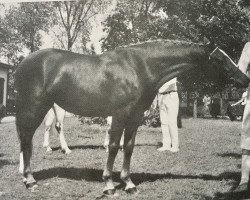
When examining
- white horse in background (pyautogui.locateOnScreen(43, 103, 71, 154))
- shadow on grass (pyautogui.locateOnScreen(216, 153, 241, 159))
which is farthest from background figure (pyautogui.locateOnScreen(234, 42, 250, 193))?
white horse in background (pyautogui.locateOnScreen(43, 103, 71, 154))

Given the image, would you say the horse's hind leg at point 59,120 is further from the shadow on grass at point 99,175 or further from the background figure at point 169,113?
the background figure at point 169,113

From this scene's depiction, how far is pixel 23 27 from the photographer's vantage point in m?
3.42

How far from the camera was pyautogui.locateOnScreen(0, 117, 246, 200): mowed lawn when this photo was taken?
8.77 ft

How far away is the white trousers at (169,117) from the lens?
3.15 metres

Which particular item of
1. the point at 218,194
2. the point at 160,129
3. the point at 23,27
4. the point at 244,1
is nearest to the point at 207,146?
the point at 160,129

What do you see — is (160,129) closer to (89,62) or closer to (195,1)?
(89,62)

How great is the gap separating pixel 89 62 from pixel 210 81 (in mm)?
1094

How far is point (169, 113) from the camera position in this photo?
3.23 metres

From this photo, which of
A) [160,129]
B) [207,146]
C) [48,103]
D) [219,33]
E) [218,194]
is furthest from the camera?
[160,129]

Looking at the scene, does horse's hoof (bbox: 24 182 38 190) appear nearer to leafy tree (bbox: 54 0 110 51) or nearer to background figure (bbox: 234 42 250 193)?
leafy tree (bbox: 54 0 110 51)

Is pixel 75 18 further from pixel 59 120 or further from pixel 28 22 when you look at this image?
pixel 59 120

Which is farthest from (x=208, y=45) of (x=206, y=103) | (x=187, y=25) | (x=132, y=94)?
(x=132, y=94)

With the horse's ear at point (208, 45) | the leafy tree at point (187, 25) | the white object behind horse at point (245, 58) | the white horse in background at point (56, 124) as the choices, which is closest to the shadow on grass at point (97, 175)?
the white horse in background at point (56, 124)

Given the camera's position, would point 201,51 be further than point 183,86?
No
